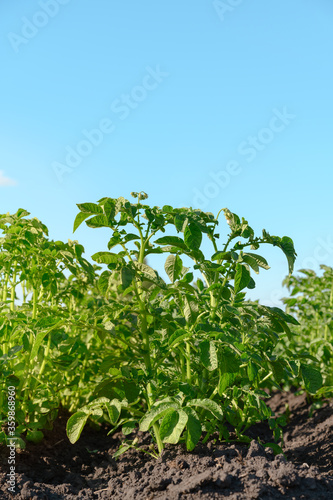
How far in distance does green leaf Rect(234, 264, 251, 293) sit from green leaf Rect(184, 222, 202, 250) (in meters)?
0.20

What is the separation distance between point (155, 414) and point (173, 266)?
0.68m

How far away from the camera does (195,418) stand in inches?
76.0

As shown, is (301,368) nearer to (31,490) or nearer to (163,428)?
(163,428)

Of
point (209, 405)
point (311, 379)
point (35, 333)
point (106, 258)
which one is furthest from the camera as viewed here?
point (35, 333)

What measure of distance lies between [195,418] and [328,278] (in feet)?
8.64

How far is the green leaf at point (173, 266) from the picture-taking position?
220 cm

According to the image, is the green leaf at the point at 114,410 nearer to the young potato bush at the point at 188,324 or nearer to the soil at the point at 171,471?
the young potato bush at the point at 188,324

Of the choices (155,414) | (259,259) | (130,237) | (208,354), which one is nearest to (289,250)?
(259,259)

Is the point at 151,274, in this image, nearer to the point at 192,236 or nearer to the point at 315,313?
the point at 192,236

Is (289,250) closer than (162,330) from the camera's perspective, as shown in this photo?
Yes

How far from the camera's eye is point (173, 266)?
2.22 meters

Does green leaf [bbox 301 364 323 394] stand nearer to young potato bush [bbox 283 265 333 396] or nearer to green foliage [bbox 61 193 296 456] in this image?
green foliage [bbox 61 193 296 456]

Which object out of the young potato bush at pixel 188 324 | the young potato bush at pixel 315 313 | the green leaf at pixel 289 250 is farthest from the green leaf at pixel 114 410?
the young potato bush at pixel 315 313

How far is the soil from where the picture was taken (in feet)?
6.21
